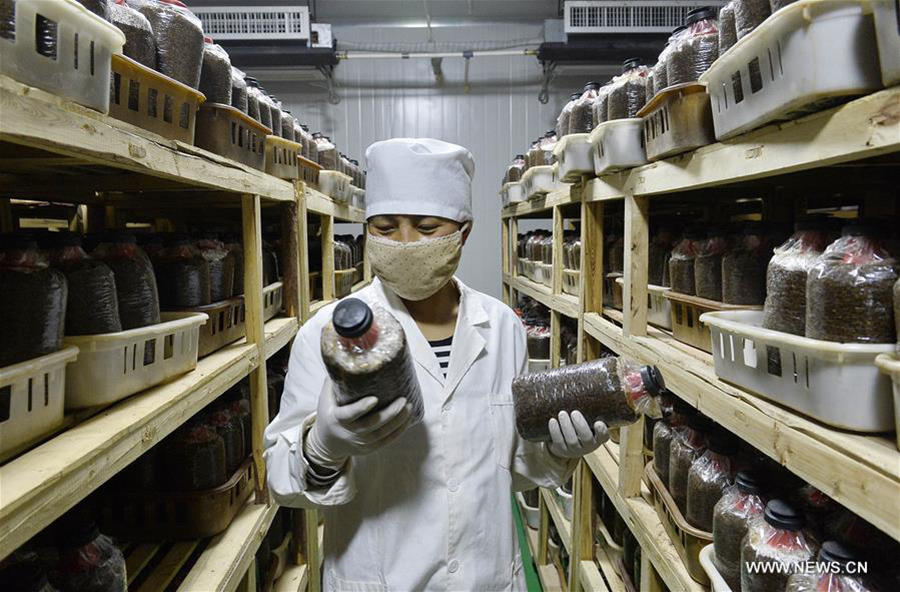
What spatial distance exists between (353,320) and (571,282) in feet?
7.11

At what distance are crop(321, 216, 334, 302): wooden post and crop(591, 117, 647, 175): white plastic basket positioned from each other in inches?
70.8

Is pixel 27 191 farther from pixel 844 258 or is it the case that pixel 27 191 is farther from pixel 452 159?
pixel 844 258

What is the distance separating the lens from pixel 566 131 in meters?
2.44

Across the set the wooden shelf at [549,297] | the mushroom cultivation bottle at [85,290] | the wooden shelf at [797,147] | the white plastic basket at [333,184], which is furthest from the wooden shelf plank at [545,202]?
the mushroom cultivation bottle at [85,290]

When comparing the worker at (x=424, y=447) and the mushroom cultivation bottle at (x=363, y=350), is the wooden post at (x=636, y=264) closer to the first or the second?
the worker at (x=424, y=447)

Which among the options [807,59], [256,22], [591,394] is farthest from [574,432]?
[256,22]

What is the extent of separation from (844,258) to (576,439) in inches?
23.2

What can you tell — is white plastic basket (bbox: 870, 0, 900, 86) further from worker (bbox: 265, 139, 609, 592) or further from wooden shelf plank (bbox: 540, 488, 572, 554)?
wooden shelf plank (bbox: 540, 488, 572, 554)

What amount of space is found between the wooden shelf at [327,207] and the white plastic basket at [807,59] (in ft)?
6.30

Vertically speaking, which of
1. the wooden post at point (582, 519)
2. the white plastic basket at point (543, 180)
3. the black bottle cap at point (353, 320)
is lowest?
the wooden post at point (582, 519)

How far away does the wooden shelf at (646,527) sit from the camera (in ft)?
4.83

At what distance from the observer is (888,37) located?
0.74m

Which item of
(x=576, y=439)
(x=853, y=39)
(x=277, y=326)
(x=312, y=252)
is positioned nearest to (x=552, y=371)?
(x=576, y=439)

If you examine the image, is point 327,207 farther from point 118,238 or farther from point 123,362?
point 123,362
